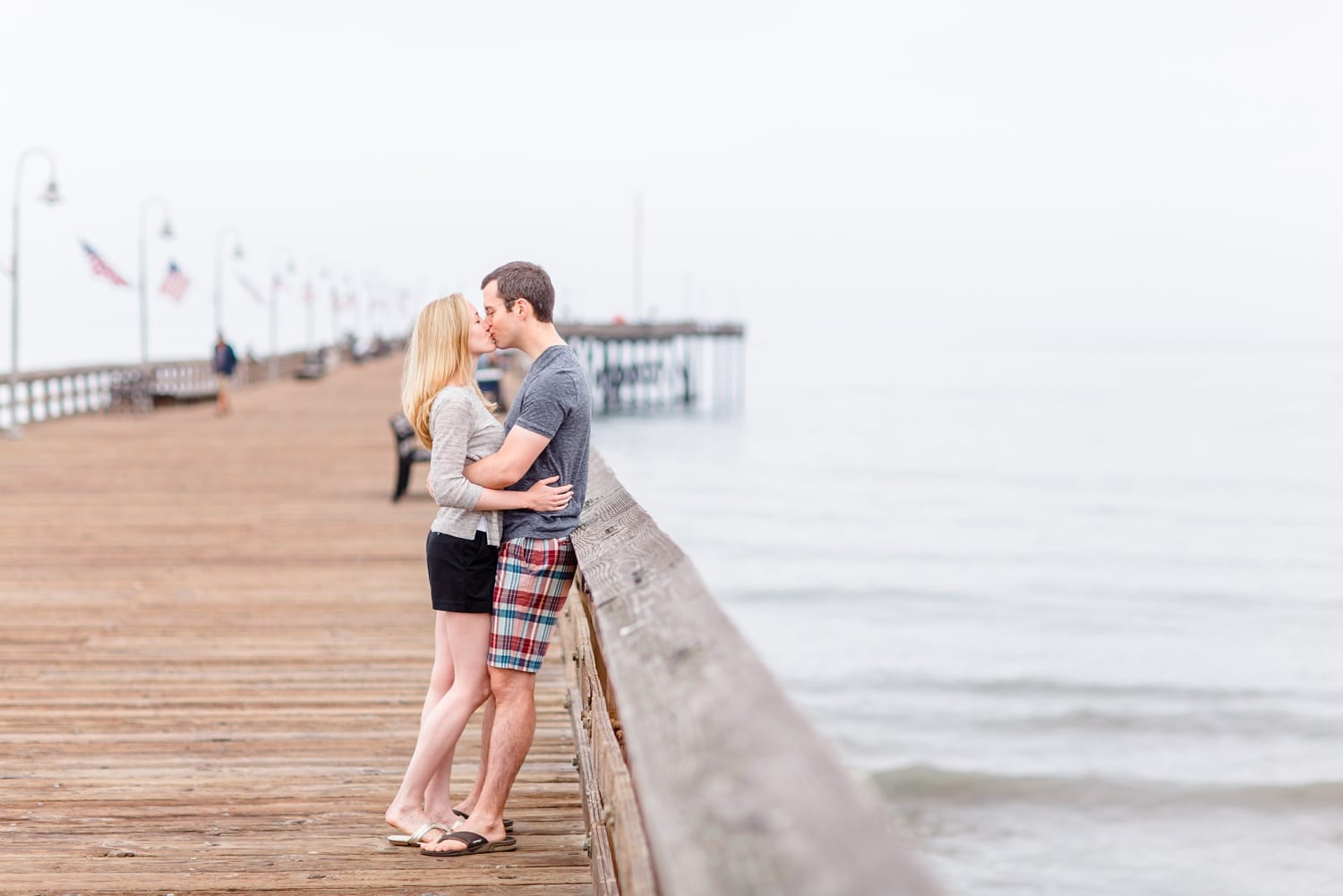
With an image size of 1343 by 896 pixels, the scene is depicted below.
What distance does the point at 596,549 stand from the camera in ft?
11.9

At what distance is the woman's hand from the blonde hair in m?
0.31

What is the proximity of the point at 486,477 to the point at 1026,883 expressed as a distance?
9229mm

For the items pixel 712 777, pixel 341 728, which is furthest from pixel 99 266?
pixel 712 777

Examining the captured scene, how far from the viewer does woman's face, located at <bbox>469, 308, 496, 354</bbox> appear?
3.72m

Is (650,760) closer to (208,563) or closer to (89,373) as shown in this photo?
(208,563)

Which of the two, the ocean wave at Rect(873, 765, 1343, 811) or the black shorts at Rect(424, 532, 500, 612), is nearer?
the black shorts at Rect(424, 532, 500, 612)

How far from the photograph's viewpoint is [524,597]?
12.5 feet

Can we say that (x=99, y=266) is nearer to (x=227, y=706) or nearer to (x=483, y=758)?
(x=227, y=706)

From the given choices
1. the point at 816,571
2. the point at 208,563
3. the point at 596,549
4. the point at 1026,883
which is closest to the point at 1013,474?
the point at 816,571

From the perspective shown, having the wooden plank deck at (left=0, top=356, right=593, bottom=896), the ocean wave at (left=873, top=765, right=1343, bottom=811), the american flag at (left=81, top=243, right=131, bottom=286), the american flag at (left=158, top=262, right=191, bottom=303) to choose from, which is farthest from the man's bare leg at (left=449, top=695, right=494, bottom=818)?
the american flag at (left=158, top=262, right=191, bottom=303)

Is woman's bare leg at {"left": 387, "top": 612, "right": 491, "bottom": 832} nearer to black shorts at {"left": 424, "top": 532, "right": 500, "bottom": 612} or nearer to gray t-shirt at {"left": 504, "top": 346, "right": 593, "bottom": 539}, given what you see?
black shorts at {"left": 424, "top": 532, "right": 500, "bottom": 612}

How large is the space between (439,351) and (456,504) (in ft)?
1.34

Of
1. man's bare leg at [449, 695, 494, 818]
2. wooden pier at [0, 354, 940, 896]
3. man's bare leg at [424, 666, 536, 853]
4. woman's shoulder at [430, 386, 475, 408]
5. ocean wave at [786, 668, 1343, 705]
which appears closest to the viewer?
wooden pier at [0, 354, 940, 896]

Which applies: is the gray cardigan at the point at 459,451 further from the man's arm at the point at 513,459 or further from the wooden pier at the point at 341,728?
the wooden pier at the point at 341,728
